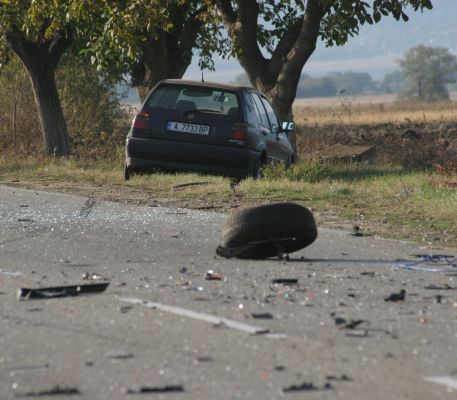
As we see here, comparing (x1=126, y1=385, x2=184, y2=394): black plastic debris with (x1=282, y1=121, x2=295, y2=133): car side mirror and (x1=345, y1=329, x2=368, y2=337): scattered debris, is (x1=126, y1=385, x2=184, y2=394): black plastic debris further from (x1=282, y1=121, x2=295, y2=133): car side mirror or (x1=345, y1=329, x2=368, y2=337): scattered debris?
(x1=282, y1=121, x2=295, y2=133): car side mirror

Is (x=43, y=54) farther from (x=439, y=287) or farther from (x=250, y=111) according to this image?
(x=439, y=287)

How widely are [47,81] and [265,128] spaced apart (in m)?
10.8

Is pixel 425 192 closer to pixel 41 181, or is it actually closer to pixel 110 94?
pixel 41 181

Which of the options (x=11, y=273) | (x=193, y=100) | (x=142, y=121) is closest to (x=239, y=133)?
(x=193, y=100)

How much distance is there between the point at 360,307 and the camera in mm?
8125

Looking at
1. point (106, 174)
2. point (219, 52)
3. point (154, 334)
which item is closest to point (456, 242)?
point (154, 334)

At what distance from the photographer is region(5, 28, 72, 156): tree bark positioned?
28.7m

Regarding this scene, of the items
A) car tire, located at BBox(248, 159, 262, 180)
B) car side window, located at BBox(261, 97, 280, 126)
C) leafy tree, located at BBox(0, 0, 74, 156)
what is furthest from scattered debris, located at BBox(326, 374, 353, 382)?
leafy tree, located at BBox(0, 0, 74, 156)

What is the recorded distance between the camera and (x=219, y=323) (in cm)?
752

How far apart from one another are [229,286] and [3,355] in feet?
8.63

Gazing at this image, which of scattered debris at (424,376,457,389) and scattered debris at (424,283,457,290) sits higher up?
scattered debris at (424,376,457,389)

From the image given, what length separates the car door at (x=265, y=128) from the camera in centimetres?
1941

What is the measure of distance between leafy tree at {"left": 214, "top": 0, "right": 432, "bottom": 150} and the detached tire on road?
14190 mm

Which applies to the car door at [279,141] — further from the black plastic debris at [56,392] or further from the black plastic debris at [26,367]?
the black plastic debris at [56,392]
